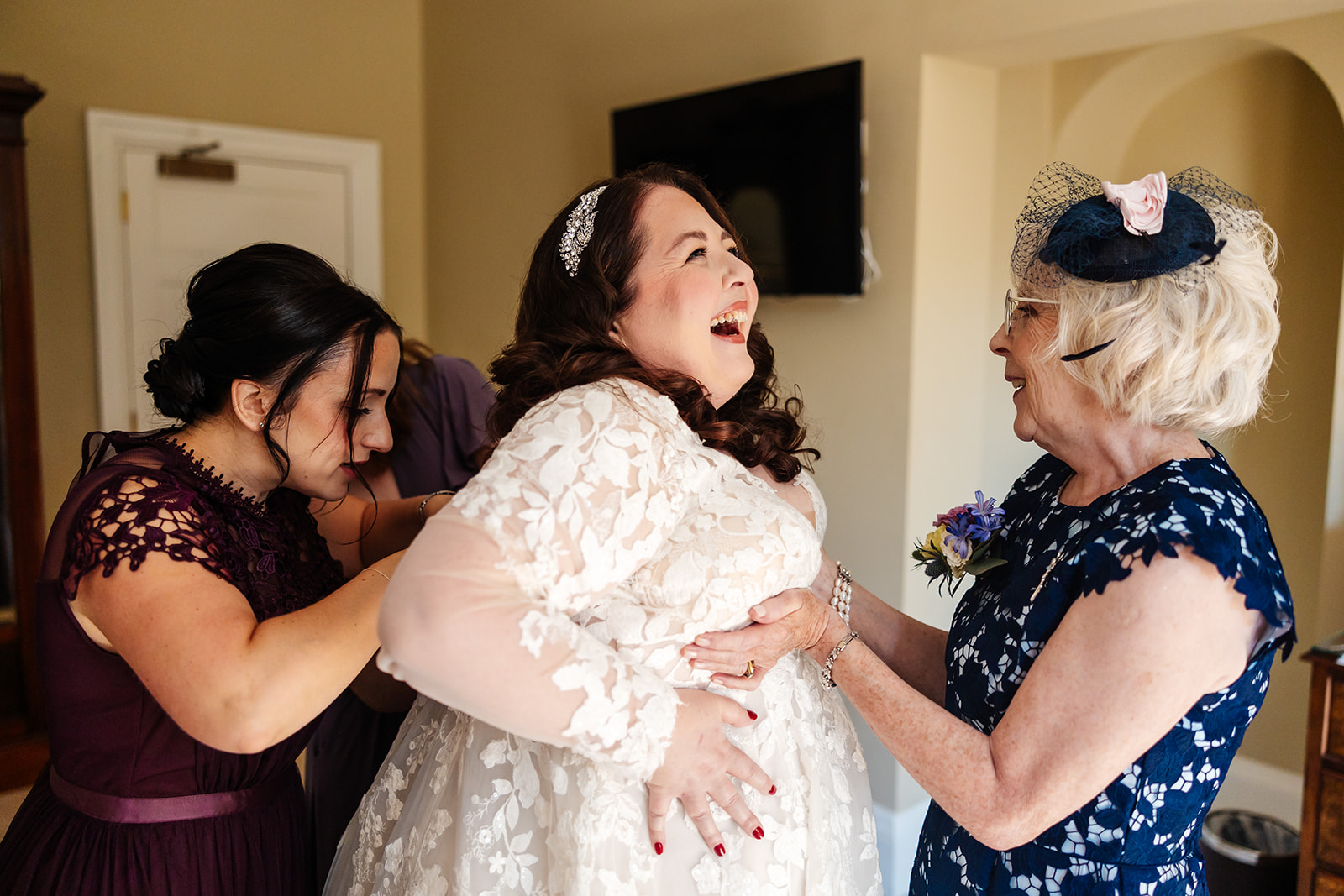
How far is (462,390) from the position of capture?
8.02 ft

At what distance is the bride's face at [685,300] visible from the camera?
1493 mm

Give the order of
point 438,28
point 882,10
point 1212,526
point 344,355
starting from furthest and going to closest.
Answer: point 438,28 < point 882,10 < point 344,355 < point 1212,526

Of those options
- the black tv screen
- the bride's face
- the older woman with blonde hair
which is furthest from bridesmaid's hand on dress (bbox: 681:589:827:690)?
the black tv screen

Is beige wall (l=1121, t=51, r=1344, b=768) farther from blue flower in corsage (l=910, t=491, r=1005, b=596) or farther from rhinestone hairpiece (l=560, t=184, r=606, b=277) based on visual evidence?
rhinestone hairpiece (l=560, t=184, r=606, b=277)

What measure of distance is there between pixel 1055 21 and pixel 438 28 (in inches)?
137

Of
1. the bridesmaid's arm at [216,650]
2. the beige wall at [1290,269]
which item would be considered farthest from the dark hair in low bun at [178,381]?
the beige wall at [1290,269]

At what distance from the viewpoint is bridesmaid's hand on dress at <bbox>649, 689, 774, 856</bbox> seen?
48.7 inches

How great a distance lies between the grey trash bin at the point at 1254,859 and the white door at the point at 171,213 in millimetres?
4164

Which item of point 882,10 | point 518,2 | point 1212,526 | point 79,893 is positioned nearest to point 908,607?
point 882,10

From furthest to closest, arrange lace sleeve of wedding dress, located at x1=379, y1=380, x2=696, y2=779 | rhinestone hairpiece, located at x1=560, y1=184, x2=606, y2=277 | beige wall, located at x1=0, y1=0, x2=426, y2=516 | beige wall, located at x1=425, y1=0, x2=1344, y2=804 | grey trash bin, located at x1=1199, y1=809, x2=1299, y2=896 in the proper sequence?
beige wall, located at x1=0, y1=0, x2=426, y2=516
beige wall, located at x1=425, y1=0, x2=1344, y2=804
grey trash bin, located at x1=1199, y1=809, x2=1299, y2=896
rhinestone hairpiece, located at x1=560, y1=184, x2=606, y2=277
lace sleeve of wedding dress, located at x1=379, y1=380, x2=696, y2=779

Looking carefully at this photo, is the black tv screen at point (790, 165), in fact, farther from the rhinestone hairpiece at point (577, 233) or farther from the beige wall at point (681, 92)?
the rhinestone hairpiece at point (577, 233)

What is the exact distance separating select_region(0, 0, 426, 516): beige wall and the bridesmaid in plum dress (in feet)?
10.9

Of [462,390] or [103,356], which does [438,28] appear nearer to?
[103,356]

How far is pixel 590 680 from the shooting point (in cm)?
114
